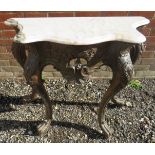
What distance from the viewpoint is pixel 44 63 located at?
1.91 metres

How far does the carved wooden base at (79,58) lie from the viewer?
178 centimetres

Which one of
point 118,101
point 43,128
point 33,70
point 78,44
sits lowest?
point 43,128

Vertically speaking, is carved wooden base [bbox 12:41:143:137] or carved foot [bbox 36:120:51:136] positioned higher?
carved wooden base [bbox 12:41:143:137]

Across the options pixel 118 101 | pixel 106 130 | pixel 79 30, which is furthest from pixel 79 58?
pixel 118 101

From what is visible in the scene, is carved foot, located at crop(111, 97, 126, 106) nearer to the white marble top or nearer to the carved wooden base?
the carved wooden base

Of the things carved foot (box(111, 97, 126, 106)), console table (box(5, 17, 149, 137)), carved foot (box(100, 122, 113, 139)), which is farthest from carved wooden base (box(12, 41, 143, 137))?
carved foot (box(111, 97, 126, 106))

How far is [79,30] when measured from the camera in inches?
68.9

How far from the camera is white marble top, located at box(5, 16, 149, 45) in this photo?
1.67 meters

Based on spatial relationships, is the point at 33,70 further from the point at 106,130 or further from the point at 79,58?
the point at 106,130

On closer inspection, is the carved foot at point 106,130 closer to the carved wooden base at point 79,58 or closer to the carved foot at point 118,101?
the carved foot at point 118,101

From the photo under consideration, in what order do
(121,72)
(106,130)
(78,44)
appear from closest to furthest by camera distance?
(78,44) → (121,72) → (106,130)

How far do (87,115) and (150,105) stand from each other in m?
0.59

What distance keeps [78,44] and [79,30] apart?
14 cm
